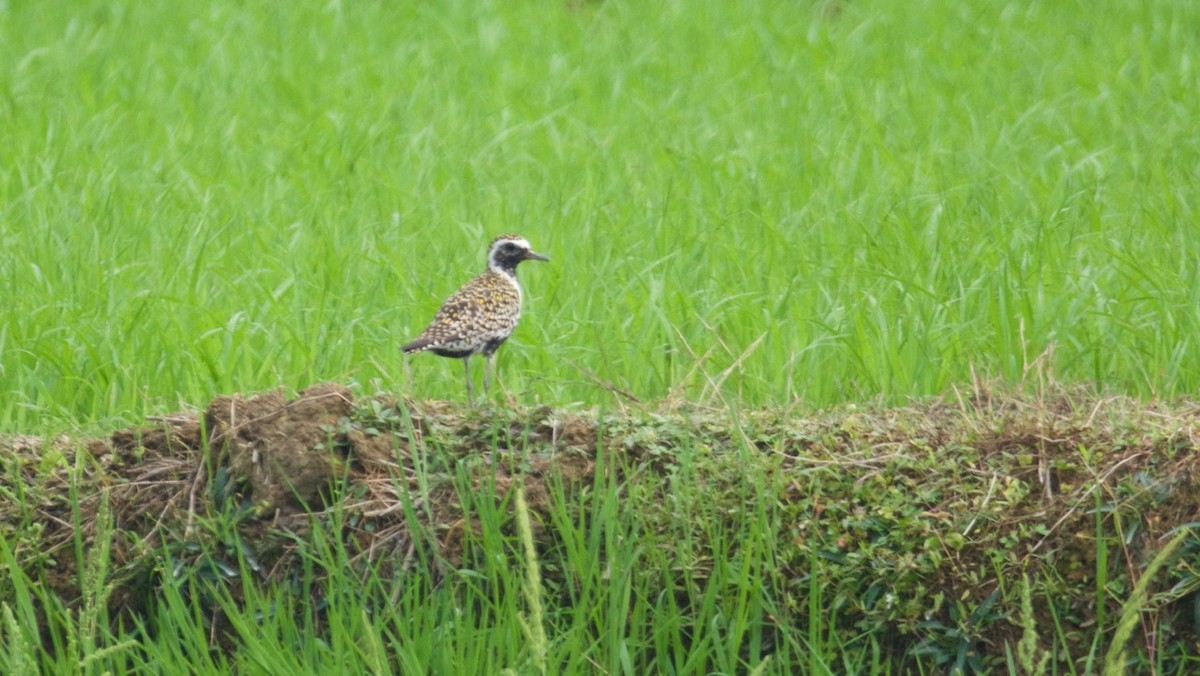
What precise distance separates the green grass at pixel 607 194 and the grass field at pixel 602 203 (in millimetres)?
30

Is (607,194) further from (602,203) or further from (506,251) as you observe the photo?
(506,251)

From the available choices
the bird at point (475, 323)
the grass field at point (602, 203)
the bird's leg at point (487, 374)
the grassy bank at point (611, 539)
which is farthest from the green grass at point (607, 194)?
the grassy bank at point (611, 539)

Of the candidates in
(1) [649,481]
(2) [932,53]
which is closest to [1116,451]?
(1) [649,481]

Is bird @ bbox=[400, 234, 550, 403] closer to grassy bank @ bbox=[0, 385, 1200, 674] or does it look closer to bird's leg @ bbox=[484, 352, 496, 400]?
bird's leg @ bbox=[484, 352, 496, 400]

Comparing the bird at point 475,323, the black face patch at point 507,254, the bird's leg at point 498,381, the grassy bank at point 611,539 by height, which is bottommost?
the grassy bank at point 611,539

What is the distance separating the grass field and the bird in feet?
0.74

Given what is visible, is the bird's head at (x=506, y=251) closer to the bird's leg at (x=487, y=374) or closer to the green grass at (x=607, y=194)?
the green grass at (x=607, y=194)

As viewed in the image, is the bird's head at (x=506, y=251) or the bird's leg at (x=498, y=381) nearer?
the bird's leg at (x=498, y=381)

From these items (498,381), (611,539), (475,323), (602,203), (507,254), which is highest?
(602,203)

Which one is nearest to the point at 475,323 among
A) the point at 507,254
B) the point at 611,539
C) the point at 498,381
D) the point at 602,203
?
the point at 498,381

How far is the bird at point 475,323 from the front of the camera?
5.77 metres

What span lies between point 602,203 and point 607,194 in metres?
0.19

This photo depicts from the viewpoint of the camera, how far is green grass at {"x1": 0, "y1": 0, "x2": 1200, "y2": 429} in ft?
20.5

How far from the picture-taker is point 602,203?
8531mm
